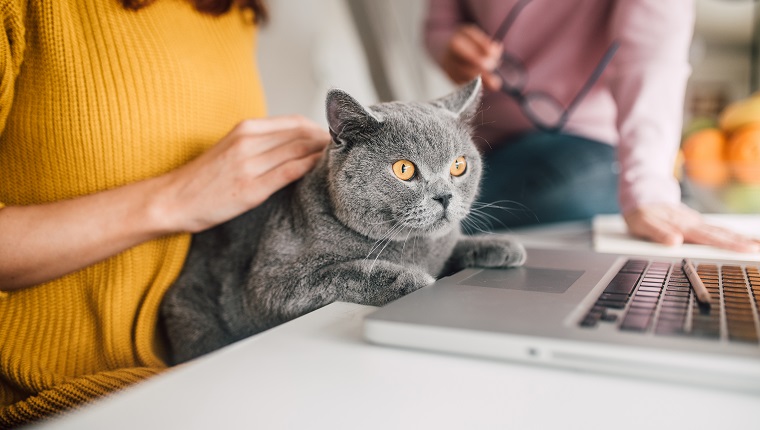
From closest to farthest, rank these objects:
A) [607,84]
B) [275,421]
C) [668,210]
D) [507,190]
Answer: [275,421], [668,210], [607,84], [507,190]

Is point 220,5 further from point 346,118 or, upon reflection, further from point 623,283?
point 623,283

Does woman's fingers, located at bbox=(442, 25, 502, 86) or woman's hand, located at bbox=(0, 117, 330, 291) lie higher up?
woman's fingers, located at bbox=(442, 25, 502, 86)

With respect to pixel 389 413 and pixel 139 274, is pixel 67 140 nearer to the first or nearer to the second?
pixel 139 274

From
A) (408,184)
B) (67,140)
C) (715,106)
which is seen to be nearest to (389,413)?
(408,184)

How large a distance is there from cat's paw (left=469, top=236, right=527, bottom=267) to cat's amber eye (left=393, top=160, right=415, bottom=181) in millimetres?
198

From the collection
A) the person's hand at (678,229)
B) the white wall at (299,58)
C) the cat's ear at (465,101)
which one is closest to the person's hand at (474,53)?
the cat's ear at (465,101)

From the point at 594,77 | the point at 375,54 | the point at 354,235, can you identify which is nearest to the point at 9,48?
the point at 354,235

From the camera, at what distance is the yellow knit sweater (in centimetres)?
78

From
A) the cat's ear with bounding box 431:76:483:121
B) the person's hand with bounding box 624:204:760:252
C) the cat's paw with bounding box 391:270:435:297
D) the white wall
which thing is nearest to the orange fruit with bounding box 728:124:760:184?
the person's hand with bounding box 624:204:760:252

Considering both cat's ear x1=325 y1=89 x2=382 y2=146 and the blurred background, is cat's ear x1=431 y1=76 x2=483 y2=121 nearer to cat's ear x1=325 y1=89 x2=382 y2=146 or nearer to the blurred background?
cat's ear x1=325 y1=89 x2=382 y2=146

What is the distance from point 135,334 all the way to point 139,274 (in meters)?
0.10

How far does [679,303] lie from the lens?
0.56 metres

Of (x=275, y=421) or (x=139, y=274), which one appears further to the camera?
(x=139, y=274)

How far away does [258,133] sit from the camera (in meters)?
0.86
